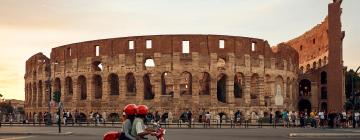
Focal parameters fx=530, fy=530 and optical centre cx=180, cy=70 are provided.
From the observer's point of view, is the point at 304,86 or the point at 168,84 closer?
the point at 168,84

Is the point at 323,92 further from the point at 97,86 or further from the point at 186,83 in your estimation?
the point at 97,86

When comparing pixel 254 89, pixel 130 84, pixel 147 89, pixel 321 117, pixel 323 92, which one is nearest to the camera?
pixel 321 117

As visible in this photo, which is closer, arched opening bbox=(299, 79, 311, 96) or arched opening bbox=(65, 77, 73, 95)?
arched opening bbox=(65, 77, 73, 95)

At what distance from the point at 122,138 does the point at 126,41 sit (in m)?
41.0

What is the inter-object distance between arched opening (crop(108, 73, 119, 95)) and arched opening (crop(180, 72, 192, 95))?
611 centimetres

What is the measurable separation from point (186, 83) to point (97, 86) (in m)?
8.60

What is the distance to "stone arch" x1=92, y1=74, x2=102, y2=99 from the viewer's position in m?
50.2

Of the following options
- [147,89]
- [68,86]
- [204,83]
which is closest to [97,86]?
Answer: [68,86]

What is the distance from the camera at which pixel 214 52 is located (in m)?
47.3

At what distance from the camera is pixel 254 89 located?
167 ft

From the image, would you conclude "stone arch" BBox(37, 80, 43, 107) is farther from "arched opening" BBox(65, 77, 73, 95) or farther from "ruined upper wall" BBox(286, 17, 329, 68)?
"ruined upper wall" BBox(286, 17, 329, 68)

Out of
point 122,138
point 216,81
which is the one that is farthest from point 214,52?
point 122,138

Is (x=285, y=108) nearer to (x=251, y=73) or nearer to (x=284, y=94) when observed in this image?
(x=284, y=94)

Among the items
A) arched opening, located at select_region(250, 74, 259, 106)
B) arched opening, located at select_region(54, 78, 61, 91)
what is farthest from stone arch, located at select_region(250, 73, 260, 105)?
arched opening, located at select_region(54, 78, 61, 91)
